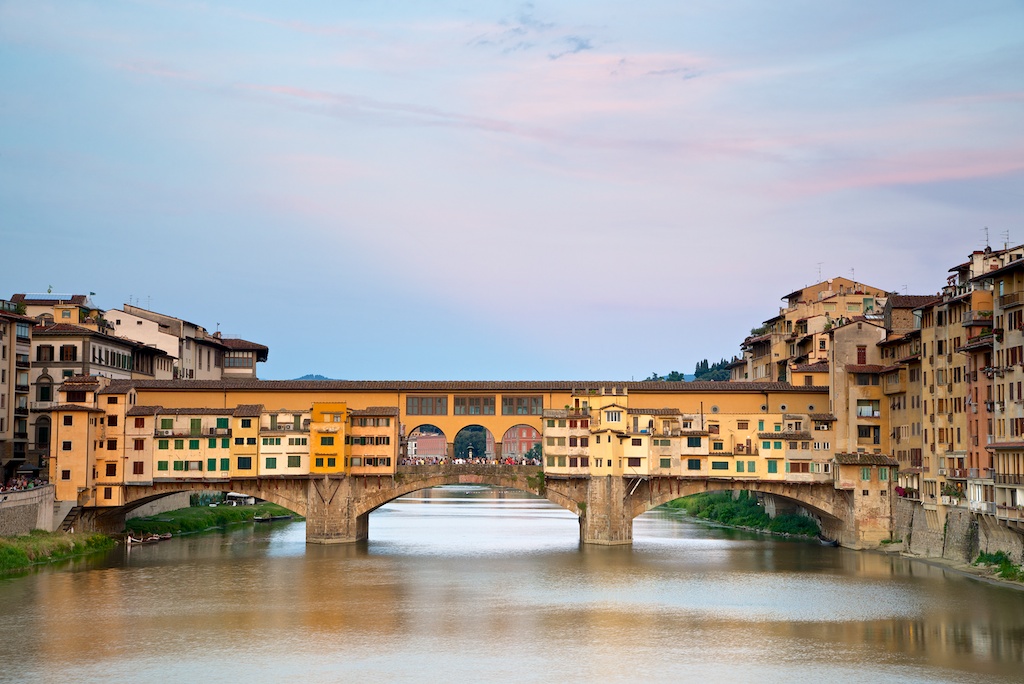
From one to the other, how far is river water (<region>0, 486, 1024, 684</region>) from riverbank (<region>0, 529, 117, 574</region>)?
1.64 m

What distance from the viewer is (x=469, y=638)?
46.5 m

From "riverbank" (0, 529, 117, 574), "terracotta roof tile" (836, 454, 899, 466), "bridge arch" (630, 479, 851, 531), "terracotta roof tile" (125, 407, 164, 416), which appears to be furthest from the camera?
"bridge arch" (630, 479, 851, 531)

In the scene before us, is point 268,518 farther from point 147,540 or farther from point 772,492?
point 772,492

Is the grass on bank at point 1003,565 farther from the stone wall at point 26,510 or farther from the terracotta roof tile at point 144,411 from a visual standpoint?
the stone wall at point 26,510

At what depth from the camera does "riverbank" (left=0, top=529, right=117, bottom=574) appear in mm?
61156

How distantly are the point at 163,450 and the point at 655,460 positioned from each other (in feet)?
95.8

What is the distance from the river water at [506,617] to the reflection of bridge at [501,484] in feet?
7.79

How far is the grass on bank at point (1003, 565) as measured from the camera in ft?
180

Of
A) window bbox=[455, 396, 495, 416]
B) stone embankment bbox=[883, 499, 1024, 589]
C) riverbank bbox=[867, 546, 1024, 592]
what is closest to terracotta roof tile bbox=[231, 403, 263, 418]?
window bbox=[455, 396, 495, 416]

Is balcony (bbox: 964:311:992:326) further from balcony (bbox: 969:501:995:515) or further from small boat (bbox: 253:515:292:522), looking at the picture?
small boat (bbox: 253:515:292:522)

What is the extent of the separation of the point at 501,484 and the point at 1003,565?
30.9m

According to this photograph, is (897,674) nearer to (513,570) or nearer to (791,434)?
(513,570)

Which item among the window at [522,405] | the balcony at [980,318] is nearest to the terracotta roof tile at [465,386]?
the window at [522,405]

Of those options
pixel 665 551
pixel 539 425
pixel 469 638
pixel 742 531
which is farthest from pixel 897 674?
pixel 742 531
